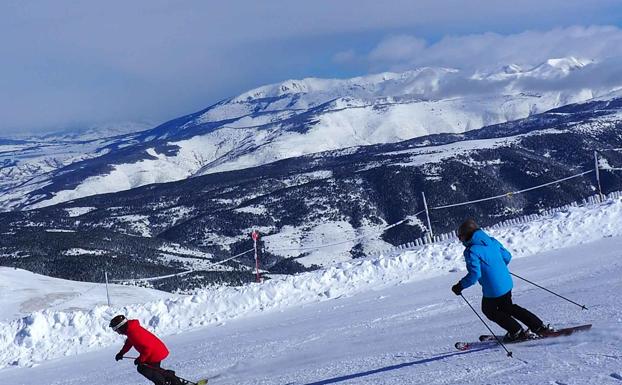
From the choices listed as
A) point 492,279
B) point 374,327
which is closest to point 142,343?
point 374,327

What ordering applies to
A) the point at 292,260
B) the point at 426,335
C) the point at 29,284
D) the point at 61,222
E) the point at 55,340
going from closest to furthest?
the point at 426,335 → the point at 55,340 → the point at 29,284 → the point at 292,260 → the point at 61,222

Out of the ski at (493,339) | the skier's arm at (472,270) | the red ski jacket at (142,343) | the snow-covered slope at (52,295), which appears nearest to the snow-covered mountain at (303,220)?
the snow-covered slope at (52,295)

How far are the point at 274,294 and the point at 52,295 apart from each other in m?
19.4

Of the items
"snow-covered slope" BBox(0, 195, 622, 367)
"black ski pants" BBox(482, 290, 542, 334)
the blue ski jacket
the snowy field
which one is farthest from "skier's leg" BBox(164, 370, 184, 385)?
"snow-covered slope" BBox(0, 195, 622, 367)

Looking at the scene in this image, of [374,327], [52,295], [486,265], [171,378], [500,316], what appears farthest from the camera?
[52,295]

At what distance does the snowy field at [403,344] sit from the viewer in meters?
8.31

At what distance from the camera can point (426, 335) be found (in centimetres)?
1157

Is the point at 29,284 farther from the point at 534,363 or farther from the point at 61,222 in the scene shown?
the point at 61,222

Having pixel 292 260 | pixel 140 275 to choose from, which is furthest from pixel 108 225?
pixel 140 275

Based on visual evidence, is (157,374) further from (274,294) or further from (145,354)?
(274,294)

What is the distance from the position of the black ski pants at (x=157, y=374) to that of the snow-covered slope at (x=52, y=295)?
76.7 ft

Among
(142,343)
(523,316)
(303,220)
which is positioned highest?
(142,343)

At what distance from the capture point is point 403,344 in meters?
11.3

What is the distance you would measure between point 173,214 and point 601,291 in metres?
184
